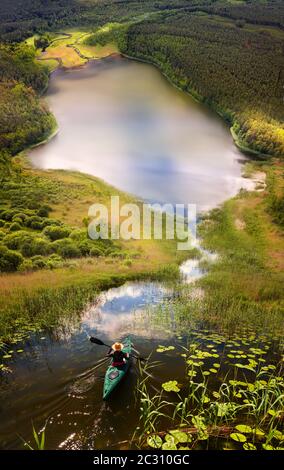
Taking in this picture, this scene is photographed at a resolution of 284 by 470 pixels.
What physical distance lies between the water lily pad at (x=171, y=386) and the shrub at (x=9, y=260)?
23.5 meters

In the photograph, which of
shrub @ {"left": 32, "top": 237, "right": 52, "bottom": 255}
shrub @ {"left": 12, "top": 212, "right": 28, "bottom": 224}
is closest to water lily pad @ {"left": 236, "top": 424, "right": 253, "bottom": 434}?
A: shrub @ {"left": 32, "top": 237, "right": 52, "bottom": 255}

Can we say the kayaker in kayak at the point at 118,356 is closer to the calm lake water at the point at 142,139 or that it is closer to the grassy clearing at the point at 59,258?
the grassy clearing at the point at 59,258

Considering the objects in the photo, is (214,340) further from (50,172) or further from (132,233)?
(50,172)

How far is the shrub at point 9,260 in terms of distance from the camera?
38562mm

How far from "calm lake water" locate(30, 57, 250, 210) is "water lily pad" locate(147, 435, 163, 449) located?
49862 mm

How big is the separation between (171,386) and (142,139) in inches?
3131

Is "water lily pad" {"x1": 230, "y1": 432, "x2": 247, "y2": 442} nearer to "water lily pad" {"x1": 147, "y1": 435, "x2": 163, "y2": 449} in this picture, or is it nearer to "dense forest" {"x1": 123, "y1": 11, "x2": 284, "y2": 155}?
"water lily pad" {"x1": 147, "y1": 435, "x2": 163, "y2": 449}

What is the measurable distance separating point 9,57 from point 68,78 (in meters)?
18.9

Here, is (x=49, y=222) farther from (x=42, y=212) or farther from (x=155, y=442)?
(x=155, y=442)

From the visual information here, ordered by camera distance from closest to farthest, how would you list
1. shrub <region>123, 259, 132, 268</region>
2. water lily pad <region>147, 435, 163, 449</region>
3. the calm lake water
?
water lily pad <region>147, 435, 163, 449</region>
shrub <region>123, 259, 132, 268</region>
the calm lake water

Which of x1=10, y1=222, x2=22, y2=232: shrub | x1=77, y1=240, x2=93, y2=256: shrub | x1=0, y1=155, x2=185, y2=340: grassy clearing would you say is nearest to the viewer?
x1=0, y1=155, x2=185, y2=340: grassy clearing

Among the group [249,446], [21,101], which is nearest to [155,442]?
[249,446]

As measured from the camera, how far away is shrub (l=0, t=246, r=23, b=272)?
38.6 m

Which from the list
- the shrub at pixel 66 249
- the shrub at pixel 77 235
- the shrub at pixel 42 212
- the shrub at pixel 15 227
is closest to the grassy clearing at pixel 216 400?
the shrub at pixel 66 249
